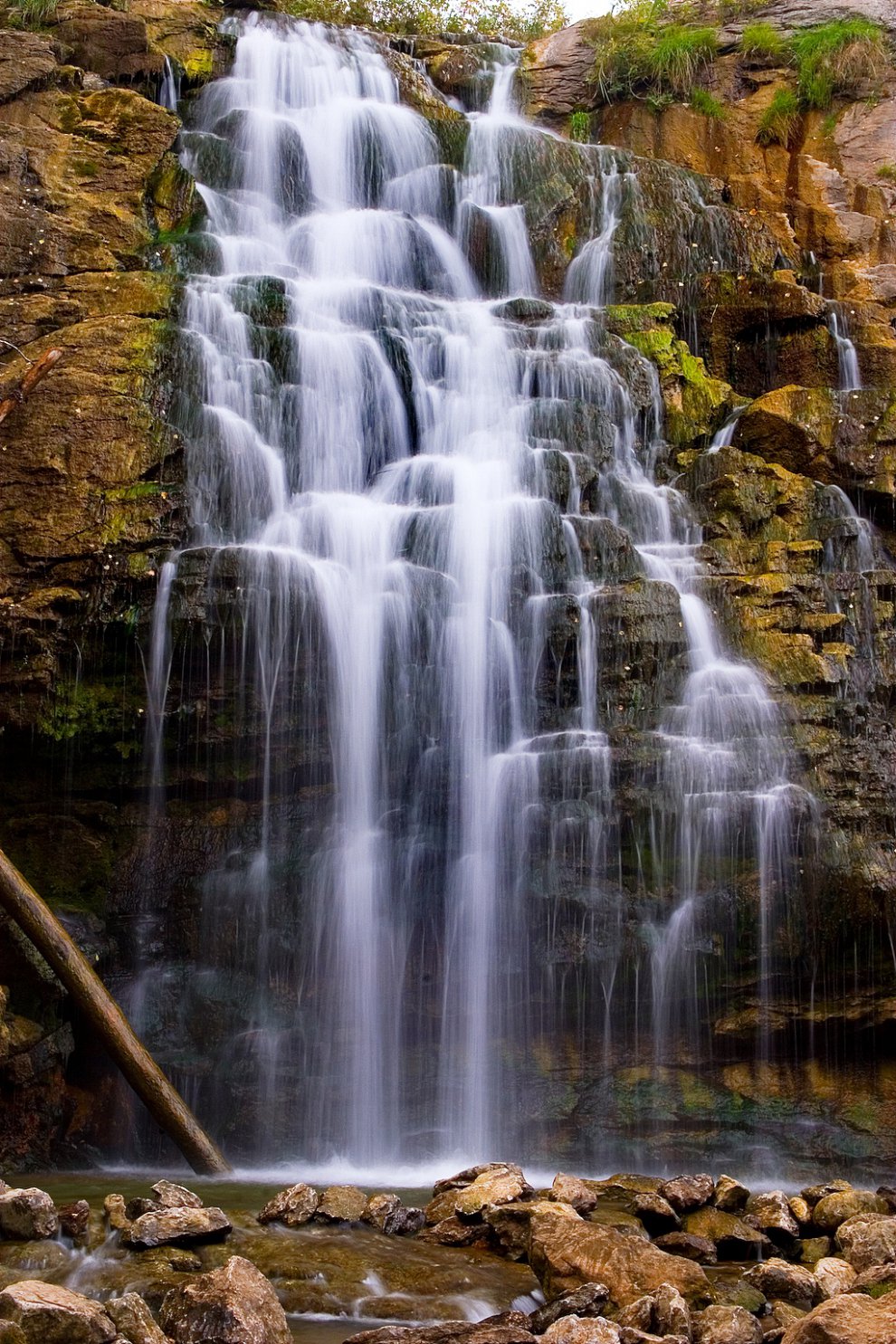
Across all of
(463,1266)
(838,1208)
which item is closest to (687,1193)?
(838,1208)

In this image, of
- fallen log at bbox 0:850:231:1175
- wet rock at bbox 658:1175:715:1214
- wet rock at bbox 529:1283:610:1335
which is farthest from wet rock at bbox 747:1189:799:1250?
fallen log at bbox 0:850:231:1175

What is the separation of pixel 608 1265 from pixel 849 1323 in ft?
5.20

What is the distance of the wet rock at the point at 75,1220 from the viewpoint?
607cm

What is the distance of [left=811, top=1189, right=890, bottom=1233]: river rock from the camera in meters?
7.03

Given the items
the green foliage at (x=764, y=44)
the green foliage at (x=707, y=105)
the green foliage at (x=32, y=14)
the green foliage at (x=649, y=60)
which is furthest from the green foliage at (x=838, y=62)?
the green foliage at (x=32, y=14)

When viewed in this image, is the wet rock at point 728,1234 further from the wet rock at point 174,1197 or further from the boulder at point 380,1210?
the wet rock at point 174,1197

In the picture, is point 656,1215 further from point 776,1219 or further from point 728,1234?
point 776,1219

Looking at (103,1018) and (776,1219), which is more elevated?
(103,1018)

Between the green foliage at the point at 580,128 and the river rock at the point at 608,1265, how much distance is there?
19.7 meters

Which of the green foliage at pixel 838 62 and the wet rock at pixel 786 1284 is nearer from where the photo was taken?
the wet rock at pixel 786 1284

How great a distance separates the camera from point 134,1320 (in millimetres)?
4742

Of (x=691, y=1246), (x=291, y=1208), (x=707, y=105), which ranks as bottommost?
(x=691, y=1246)

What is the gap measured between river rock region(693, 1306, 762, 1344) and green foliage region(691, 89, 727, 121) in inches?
804

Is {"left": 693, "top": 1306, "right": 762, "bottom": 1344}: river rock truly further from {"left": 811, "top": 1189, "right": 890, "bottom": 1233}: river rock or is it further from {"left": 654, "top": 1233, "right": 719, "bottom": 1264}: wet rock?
{"left": 811, "top": 1189, "right": 890, "bottom": 1233}: river rock
